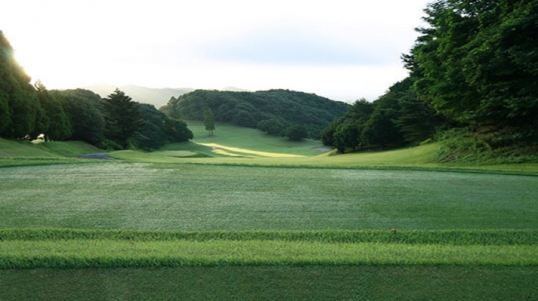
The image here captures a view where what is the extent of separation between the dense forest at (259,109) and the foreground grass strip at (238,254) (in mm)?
77079

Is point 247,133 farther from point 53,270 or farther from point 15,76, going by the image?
point 53,270

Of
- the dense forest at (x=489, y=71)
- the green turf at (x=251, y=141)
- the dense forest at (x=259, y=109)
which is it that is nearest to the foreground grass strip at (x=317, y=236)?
the dense forest at (x=489, y=71)

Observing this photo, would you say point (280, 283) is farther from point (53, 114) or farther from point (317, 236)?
point (53, 114)

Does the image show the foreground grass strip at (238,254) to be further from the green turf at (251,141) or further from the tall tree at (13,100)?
the green turf at (251,141)

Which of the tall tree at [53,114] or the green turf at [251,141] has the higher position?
the tall tree at [53,114]

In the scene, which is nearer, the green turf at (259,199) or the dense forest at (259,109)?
the green turf at (259,199)

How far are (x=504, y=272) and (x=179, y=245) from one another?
341cm

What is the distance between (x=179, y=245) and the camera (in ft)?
13.6

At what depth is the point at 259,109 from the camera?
352ft

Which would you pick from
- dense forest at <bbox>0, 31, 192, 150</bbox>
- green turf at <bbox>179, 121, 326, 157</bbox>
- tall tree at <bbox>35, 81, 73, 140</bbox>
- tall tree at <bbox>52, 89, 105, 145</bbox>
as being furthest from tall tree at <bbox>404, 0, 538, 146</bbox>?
green turf at <bbox>179, 121, 326, 157</bbox>

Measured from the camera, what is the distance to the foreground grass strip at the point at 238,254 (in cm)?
349

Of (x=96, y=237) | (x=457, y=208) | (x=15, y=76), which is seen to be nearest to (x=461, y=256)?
(x=457, y=208)

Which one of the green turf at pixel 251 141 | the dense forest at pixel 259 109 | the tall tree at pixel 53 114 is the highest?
the dense forest at pixel 259 109

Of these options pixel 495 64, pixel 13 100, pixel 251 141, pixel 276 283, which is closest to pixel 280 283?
pixel 276 283
